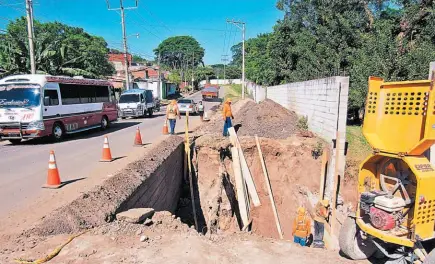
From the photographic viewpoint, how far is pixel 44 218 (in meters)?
5.22

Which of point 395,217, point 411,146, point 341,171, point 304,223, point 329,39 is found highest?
point 329,39

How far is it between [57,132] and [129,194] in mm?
8104

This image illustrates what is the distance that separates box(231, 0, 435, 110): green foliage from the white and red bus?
12.1 meters

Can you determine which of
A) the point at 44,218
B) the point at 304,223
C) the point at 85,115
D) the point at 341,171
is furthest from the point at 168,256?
the point at 85,115

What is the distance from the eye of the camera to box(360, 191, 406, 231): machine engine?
4.19m

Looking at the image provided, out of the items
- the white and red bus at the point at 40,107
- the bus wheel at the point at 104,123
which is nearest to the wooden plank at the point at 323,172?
the white and red bus at the point at 40,107

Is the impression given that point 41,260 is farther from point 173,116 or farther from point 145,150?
point 173,116

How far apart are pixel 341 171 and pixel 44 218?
752 cm

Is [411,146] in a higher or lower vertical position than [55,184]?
higher

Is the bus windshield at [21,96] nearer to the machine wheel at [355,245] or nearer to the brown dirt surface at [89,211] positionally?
the brown dirt surface at [89,211]

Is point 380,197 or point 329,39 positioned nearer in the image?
point 380,197

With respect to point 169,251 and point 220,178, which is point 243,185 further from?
point 169,251

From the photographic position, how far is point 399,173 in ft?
14.8

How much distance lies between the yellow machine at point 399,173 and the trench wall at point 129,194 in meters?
4.31
